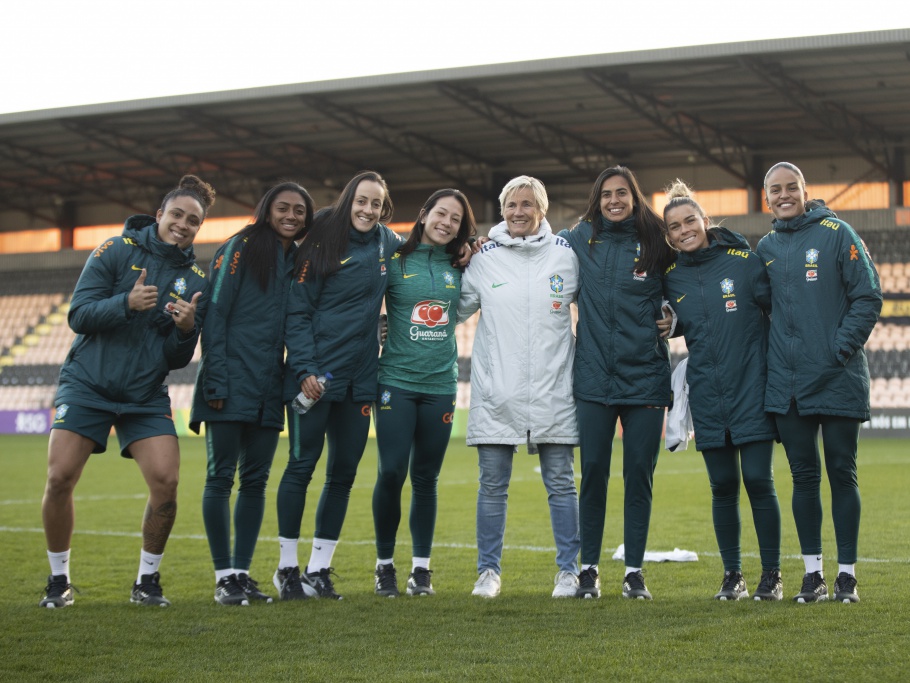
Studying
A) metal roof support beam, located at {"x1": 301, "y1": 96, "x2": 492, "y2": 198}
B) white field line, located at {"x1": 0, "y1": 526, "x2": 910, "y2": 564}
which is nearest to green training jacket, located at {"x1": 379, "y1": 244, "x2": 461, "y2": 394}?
white field line, located at {"x1": 0, "y1": 526, "x2": 910, "y2": 564}

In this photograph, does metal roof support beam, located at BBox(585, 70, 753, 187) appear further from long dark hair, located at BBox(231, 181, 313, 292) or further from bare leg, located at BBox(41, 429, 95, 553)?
bare leg, located at BBox(41, 429, 95, 553)

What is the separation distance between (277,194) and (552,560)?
2.86 m

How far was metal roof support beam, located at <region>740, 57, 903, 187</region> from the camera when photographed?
23.1 metres

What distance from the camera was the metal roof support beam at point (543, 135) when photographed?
2548cm

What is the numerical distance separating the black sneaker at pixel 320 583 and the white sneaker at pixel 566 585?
102 cm

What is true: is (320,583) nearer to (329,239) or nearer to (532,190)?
(329,239)

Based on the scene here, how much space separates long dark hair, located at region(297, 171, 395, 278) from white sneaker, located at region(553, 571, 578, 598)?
5.78 feet

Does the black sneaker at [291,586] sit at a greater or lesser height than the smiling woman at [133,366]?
lesser

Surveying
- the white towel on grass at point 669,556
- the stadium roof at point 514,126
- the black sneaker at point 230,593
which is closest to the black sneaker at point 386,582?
the black sneaker at point 230,593

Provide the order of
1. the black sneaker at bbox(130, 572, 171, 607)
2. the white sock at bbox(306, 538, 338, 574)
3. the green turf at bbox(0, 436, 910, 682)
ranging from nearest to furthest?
the green turf at bbox(0, 436, 910, 682) < the black sneaker at bbox(130, 572, 171, 607) < the white sock at bbox(306, 538, 338, 574)

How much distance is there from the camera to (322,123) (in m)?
28.2

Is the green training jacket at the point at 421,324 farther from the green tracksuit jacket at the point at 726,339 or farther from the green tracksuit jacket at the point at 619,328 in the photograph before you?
the green tracksuit jacket at the point at 726,339

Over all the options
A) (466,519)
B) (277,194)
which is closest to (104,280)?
(277,194)

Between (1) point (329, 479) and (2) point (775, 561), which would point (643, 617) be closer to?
(2) point (775, 561)
